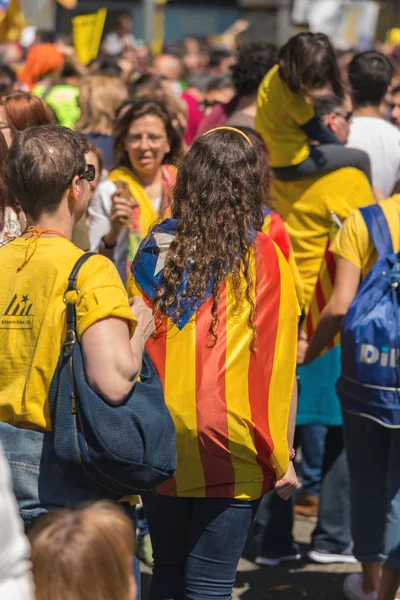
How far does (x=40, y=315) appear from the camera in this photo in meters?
2.75

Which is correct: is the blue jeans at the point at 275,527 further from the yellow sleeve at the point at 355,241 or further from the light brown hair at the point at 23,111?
the light brown hair at the point at 23,111

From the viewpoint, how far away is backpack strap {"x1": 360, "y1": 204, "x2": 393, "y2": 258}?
4.00m

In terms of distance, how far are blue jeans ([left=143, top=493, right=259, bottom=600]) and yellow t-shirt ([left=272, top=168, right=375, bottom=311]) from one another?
178cm

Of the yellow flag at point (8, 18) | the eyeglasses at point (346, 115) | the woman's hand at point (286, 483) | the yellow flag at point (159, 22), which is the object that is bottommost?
the woman's hand at point (286, 483)

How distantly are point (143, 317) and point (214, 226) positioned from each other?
0.47 metres

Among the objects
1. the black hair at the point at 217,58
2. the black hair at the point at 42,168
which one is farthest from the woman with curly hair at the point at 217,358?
the black hair at the point at 217,58

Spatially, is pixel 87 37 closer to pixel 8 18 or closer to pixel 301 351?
pixel 8 18

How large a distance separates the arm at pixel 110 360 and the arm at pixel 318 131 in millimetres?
2502

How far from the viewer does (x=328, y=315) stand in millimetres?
4164

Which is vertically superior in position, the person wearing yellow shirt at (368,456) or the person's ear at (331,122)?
the person's ear at (331,122)

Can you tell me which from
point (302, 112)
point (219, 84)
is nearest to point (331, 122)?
point (302, 112)

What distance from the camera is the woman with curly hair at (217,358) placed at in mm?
3092

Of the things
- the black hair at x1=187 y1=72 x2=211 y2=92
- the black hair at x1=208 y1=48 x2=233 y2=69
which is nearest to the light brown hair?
the black hair at x1=187 y1=72 x2=211 y2=92

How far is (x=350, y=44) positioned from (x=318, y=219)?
14.3 m
